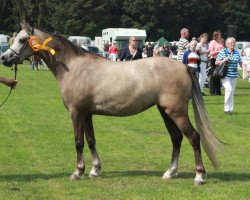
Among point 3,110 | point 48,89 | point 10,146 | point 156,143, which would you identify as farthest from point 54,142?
point 48,89

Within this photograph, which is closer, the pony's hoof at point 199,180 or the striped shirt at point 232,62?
the pony's hoof at point 199,180

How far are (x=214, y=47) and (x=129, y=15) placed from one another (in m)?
60.4

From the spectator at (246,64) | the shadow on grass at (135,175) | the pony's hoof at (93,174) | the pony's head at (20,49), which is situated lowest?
the spectator at (246,64)

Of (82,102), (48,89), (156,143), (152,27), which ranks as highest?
(82,102)

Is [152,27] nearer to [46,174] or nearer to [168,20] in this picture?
[168,20]

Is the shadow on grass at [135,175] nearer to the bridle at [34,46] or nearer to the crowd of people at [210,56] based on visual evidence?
the bridle at [34,46]

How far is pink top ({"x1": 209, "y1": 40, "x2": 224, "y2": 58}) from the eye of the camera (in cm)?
2313

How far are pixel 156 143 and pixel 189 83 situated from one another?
367 centimetres

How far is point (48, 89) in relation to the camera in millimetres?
25812

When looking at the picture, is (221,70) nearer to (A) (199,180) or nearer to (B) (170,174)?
(B) (170,174)

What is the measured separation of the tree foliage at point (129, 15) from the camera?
246ft

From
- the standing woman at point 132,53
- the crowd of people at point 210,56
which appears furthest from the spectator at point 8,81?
the standing woman at point 132,53

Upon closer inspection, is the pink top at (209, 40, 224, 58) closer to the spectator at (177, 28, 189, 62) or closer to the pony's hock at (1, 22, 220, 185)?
the spectator at (177, 28, 189, 62)

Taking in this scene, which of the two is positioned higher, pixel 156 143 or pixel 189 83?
pixel 189 83
